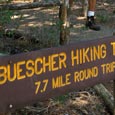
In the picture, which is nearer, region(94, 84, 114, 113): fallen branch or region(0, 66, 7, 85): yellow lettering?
region(0, 66, 7, 85): yellow lettering

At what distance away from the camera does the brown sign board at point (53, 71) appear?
2611mm

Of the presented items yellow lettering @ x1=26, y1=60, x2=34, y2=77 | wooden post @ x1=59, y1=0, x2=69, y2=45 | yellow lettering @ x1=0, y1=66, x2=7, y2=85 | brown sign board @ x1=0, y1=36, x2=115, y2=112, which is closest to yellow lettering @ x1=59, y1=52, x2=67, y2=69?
brown sign board @ x1=0, y1=36, x2=115, y2=112

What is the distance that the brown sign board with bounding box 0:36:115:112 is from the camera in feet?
8.57

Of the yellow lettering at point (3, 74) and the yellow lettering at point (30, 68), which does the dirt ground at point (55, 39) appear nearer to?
the yellow lettering at point (30, 68)

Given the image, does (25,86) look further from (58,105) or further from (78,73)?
(58,105)

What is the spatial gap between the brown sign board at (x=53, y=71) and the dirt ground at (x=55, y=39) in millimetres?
1051

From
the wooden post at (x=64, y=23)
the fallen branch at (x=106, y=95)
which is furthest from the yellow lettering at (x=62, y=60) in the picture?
the wooden post at (x=64, y=23)

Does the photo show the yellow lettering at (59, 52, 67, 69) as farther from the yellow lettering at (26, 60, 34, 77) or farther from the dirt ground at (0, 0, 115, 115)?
the dirt ground at (0, 0, 115, 115)

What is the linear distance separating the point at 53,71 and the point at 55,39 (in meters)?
2.70

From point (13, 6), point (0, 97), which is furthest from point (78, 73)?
point (13, 6)

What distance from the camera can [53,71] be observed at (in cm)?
285

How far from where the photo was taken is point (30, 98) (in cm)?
274

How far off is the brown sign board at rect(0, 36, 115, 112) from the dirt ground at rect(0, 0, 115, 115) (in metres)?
1.05

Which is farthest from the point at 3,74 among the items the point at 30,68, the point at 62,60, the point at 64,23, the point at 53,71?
the point at 64,23
